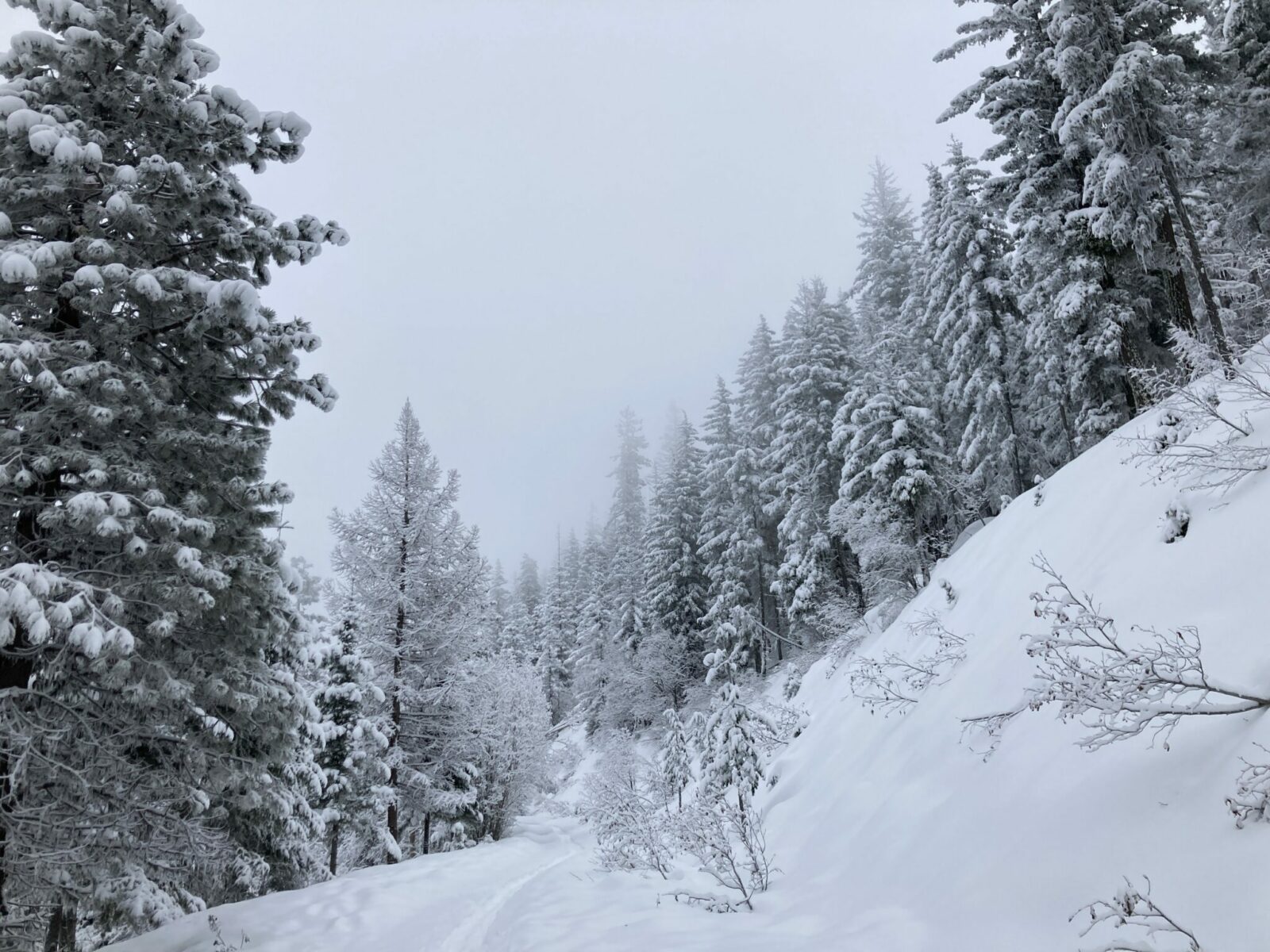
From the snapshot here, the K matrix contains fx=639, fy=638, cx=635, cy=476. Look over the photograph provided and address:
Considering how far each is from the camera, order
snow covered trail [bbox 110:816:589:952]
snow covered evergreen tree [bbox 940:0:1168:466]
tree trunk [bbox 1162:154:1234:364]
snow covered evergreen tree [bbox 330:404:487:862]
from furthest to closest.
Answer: snow covered evergreen tree [bbox 330:404:487:862] < snow covered evergreen tree [bbox 940:0:1168:466] < tree trunk [bbox 1162:154:1234:364] < snow covered trail [bbox 110:816:589:952]

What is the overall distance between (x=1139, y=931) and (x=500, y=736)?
22423 millimetres

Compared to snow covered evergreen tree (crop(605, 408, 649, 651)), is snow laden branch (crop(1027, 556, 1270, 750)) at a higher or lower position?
lower

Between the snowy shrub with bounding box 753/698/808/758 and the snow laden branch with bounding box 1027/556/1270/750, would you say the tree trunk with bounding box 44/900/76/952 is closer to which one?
the snow laden branch with bounding box 1027/556/1270/750

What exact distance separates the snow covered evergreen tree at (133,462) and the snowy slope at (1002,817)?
2227 mm

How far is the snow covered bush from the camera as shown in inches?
703

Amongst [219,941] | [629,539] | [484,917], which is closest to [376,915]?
[484,917]

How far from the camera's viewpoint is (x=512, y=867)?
52.3 feet

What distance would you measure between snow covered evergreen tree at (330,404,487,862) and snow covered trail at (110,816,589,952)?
2.77 m

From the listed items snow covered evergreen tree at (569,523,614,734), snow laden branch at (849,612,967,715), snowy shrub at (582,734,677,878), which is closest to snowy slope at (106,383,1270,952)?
snow laden branch at (849,612,967,715)

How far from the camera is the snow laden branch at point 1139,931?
2.52 metres

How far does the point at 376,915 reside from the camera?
9.69 m

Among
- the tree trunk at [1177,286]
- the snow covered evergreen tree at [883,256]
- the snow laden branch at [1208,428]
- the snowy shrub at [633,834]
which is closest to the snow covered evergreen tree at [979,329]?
the snow covered evergreen tree at [883,256]

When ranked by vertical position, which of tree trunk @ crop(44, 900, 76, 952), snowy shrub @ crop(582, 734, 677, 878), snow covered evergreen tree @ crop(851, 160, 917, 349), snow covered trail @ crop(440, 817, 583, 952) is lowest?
snow covered trail @ crop(440, 817, 583, 952)

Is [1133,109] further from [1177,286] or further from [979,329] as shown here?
[979,329]
